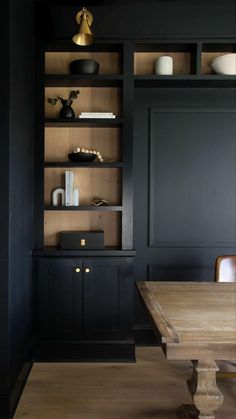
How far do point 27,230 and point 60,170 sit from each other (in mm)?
769

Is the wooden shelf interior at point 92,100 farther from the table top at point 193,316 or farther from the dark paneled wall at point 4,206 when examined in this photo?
the table top at point 193,316

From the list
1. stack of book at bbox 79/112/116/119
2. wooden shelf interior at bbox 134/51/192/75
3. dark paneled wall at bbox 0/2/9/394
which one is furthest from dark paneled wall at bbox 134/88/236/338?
dark paneled wall at bbox 0/2/9/394

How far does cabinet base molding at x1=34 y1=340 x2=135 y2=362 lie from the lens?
122 inches

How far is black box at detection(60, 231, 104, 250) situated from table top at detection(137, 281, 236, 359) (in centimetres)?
94

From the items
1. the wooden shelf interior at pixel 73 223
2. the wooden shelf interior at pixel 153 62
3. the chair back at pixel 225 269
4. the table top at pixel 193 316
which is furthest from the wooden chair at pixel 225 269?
the wooden shelf interior at pixel 153 62

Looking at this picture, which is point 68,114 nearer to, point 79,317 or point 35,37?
point 35,37

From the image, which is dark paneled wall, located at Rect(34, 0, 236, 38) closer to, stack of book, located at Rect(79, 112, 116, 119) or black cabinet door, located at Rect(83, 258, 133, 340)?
stack of book, located at Rect(79, 112, 116, 119)

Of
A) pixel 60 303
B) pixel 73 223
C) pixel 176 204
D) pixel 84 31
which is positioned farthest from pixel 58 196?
pixel 84 31

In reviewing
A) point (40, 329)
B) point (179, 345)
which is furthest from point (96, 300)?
point (179, 345)

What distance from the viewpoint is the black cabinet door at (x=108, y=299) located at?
3.14m

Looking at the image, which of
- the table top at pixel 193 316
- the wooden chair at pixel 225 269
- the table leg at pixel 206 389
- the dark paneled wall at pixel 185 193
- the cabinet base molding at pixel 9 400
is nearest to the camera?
the table top at pixel 193 316

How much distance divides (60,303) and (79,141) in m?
1.45

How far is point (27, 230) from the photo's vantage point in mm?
2922

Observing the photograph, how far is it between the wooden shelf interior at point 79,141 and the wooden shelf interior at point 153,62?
62 cm
